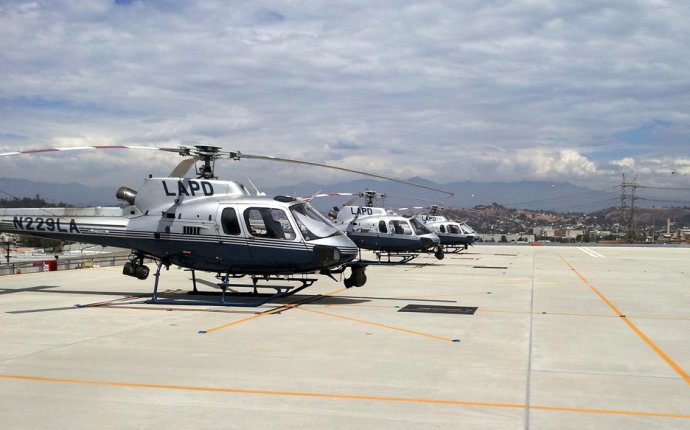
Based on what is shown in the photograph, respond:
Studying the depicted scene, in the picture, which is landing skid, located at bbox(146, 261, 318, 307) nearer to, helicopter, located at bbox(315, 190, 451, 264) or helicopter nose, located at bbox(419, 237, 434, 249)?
helicopter, located at bbox(315, 190, 451, 264)

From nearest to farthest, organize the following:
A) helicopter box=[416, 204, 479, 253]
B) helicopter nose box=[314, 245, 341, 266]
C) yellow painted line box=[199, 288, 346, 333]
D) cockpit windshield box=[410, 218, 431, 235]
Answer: yellow painted line box=[199, 288, 346, 333]
helicopter nose box=[314, 245, 341, 266]
cockpit windshield box=[410, 218, 431, 235]
helicopter box=[416, 204, 479, 253]

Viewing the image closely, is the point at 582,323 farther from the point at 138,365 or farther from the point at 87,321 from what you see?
the point at 87,321

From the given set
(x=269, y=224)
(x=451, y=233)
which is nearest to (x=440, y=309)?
(x=269, y=224)

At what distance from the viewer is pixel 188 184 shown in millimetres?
16375

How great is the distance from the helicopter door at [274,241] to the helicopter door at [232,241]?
0.18 metres

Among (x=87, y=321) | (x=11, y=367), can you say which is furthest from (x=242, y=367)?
(x=87, y=321)

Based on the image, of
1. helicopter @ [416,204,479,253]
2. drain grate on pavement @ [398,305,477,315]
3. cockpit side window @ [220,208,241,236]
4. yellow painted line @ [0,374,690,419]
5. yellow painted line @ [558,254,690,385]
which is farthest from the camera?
helicopter @ [416,204,479,253]

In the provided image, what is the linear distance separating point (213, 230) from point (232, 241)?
1.81 feet

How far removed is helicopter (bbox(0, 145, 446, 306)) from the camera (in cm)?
1543

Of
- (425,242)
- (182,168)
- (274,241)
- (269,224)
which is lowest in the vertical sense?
(425,242)

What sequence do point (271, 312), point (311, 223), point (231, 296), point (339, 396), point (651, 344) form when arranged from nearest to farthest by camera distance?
1. point (339, 396)
2. point (651, 344)
3. point (271, 312)
4. point (311, 223)
5. point (231, 296)

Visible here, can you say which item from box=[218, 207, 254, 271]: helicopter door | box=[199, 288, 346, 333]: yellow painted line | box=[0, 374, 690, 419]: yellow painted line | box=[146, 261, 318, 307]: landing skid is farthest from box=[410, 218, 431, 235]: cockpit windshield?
box=[0, 374, 690, 419]: yellow painted line

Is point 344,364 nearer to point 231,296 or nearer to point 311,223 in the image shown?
point 311,223

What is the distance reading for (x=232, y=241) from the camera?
1558 cm
